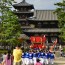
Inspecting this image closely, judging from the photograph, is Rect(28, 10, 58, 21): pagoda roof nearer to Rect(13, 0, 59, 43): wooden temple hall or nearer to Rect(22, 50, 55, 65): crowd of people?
Rect(13, 0, 59, 43): wooden temple hall

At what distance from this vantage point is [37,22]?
65.4 metres

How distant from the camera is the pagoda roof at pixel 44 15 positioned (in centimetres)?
6498

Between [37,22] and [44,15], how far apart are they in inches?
125

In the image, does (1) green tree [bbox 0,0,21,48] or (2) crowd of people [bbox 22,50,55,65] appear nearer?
(2) crowd of people [bbox 22,50,55,65]

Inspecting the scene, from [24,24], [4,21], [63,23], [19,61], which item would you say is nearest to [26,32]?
[24,24]

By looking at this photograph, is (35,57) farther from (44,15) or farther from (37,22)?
(44,15)

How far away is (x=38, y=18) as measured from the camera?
65688 millimetres

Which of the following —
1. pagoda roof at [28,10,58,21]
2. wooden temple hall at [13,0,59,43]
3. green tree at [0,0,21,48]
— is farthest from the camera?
pagoda roof at [28,10,58,21]

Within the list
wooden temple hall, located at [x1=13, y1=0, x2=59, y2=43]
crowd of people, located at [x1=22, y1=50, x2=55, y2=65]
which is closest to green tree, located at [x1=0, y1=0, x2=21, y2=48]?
crowd of people, located at [x1=22, y1=50, x2=55, y2=65]

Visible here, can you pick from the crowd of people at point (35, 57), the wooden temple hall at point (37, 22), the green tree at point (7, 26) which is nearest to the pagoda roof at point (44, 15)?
the wooden temple hall at point (37, 22)

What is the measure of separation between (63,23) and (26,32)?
112ft

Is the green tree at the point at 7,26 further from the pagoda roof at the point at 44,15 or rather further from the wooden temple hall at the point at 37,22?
the pagoda roof at the point at 44,15

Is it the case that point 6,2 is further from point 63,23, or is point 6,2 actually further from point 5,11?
point 63,23

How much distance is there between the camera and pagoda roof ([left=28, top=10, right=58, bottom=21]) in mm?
64981
